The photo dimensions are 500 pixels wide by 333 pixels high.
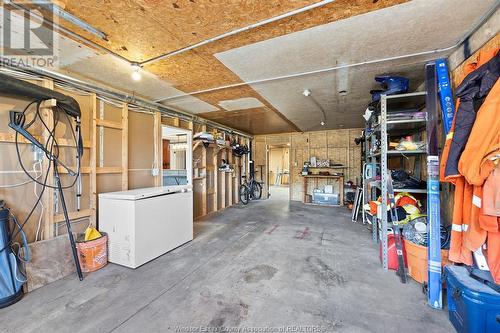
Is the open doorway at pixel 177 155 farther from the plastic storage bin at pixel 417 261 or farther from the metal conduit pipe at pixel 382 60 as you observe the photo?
the plastic storage bin at pixel 417 261

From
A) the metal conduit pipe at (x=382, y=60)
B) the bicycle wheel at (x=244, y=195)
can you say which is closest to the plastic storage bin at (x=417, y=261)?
the metal conduit pipe at (x=382, y=60)

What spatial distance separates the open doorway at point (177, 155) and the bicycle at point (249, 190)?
2021mm

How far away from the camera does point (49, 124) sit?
2.31 meters

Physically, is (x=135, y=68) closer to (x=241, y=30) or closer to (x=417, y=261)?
(x=241, y=30)

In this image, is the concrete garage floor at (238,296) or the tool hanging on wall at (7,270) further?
the tool hanging on wall at (7,270)

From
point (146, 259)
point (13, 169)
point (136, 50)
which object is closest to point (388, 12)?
point (136, 50)

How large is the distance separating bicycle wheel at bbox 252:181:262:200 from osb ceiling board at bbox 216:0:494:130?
4.61m

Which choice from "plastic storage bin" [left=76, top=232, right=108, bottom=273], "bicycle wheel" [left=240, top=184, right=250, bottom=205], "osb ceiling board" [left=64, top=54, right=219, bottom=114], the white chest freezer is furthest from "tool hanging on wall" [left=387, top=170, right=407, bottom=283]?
"bicycle wheel" [left=240, top=184, right=250, bottom=205]

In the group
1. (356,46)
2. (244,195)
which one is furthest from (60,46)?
(244,195)

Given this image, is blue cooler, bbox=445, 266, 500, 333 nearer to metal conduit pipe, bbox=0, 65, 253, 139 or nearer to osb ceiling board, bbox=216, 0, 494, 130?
osb ceiling board, bbox=216, 0, 494, 130

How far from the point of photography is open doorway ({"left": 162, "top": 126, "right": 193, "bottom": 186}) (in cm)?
454

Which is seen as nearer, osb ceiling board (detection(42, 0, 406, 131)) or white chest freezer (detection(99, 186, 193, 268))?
osb ceiling board (detection(42, 0, 406, 131))

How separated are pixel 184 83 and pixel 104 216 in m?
2.12

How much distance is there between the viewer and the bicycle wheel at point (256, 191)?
7.38 meters
